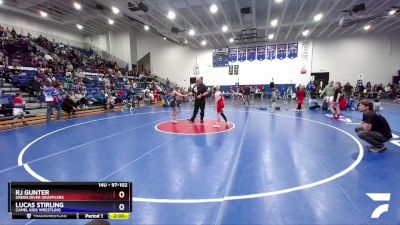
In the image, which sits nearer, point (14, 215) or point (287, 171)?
point (14, 215)

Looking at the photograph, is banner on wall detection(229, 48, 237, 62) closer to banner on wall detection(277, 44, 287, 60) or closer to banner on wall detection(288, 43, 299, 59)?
banner on wall detection(277, 44, 287, 60)

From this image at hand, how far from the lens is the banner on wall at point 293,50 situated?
23969mm

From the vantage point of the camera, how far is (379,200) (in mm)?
3020

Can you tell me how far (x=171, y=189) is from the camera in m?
3.47

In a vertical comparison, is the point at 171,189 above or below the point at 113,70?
below

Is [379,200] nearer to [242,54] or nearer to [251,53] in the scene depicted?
[251,53]

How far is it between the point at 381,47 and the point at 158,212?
87.4 ft

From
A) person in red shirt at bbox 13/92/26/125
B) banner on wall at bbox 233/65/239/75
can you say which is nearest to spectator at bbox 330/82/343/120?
person in red shirt at bbox 13/92/26/125

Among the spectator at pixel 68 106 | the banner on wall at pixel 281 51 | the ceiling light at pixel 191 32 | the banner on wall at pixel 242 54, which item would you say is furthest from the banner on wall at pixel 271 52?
the spectator at pixel 68 106

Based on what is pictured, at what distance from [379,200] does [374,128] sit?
278cm

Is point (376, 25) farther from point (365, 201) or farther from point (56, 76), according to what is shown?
point (56, 76)

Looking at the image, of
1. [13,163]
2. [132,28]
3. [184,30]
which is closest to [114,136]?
[13,163]

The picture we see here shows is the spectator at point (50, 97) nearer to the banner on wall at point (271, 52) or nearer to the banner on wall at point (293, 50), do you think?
the banner on wall at point (271, 52)
